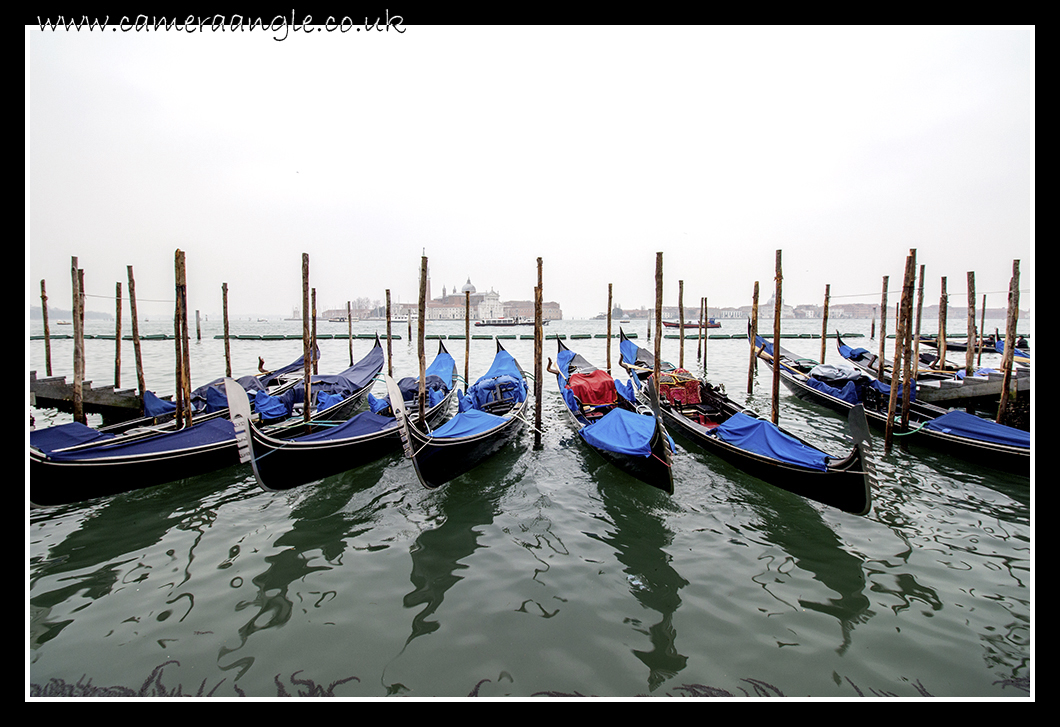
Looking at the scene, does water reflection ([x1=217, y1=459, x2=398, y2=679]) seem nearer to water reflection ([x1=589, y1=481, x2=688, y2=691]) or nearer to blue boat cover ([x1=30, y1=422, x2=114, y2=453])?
blue boat cover ([x1=30, y1=422, x2=114, y2=453])

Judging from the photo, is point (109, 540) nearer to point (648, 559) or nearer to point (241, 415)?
point (241, 415)

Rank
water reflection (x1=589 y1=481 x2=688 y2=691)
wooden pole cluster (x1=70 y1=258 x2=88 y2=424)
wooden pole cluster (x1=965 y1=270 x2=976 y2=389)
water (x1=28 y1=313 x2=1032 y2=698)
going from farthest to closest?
wooden pole cluster (x1=965 y1=270 x2=976 y2=389)
wooden pole cluster (x1=70 y1=258 x2=88 y2=424)
water reflection (x1=589 y1=481 x2=688 y2=691)
water (x1=28 y1=313 x2=1032 y2=698)

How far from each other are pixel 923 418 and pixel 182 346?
10.4 meters

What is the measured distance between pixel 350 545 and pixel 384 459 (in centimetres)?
220

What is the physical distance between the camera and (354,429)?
522cm

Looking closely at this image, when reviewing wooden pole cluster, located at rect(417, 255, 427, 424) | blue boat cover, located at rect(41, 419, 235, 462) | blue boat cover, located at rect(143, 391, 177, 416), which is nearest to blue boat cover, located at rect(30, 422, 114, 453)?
blue boat cover, located at rect(41, 419, 235, 462)

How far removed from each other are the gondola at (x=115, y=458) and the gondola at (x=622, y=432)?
414 centimetres

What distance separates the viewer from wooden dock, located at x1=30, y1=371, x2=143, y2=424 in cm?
711

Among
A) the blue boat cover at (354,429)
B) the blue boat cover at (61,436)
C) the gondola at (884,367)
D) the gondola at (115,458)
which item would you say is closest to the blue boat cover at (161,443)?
the gondola at (115,458)

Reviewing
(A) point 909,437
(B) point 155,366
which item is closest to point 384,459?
(A) point 909,437

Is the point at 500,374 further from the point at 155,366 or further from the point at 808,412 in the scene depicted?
the point at 155,366

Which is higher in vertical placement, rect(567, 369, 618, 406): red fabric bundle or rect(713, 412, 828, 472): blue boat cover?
rect(567, 369, 618, 406): red fabric bundle

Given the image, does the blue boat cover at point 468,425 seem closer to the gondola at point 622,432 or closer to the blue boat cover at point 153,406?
the gondola at point 622,432

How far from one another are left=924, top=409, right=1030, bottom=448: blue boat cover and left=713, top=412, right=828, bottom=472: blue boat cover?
2.28 meters
